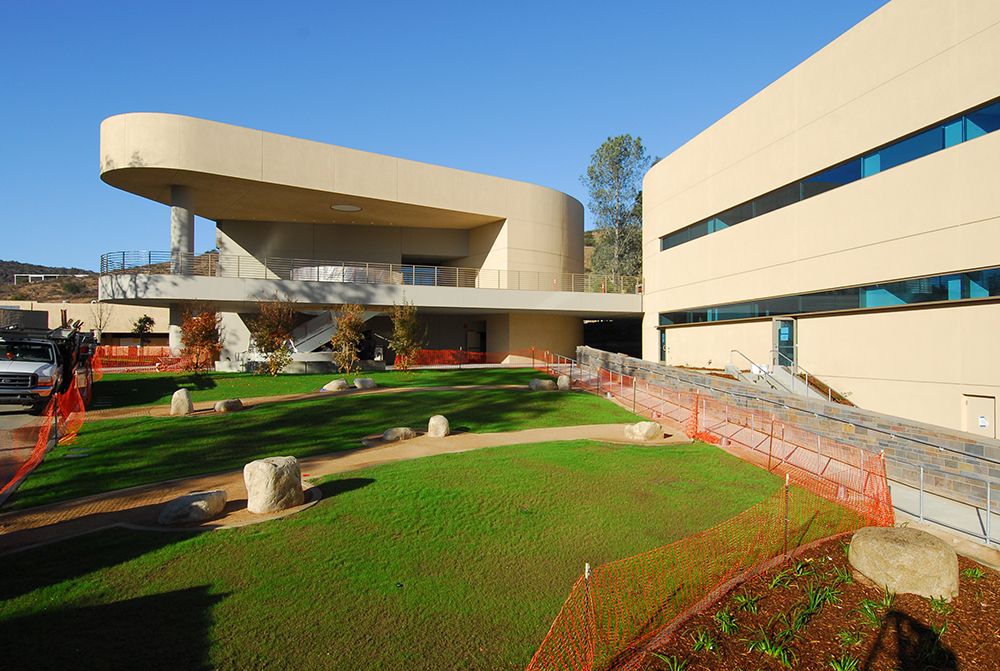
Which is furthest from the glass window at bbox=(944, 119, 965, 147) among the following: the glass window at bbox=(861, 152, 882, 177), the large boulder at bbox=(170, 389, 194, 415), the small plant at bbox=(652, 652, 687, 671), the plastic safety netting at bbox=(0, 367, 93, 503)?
the plastic safety netting at bbox=(0, 367, 93, 503)

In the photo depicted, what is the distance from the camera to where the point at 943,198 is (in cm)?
1524

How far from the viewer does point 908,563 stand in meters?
6.21

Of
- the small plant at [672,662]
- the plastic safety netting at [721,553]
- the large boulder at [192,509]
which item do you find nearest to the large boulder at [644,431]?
the plastic safety netting at [721,553]

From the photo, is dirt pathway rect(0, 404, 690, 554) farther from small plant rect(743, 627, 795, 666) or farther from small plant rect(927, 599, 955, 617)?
small plant rect(927, 599, 955, 617)

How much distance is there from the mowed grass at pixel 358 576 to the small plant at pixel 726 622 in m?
1.58

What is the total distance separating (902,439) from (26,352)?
22098 millimetres

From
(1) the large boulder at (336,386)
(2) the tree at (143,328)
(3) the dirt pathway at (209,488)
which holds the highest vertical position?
(2) the tree at (143,328)

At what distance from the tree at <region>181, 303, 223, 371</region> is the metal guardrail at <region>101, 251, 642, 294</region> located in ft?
16.0

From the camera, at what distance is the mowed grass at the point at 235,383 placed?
738 inches

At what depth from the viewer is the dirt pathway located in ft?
24.2

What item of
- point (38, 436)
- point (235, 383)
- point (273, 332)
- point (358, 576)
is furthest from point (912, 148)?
point (235, 383)

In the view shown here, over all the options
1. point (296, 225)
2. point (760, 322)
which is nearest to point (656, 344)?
point (760, 322)

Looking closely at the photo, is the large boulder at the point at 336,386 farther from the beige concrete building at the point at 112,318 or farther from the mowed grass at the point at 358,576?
the beige concrete building at the point at 112,318

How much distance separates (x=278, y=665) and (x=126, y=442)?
988cm
